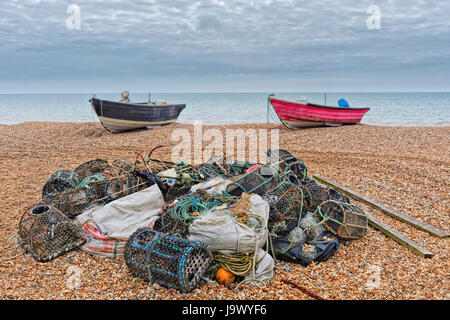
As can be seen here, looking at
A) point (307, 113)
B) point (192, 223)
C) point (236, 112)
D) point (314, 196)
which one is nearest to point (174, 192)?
point (192, 223)

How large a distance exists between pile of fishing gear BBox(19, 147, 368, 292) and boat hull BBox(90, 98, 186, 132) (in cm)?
918

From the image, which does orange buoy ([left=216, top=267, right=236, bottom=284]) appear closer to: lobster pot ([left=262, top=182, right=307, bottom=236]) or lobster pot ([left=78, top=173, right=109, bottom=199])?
lobster pot ([left=262, top=182, right=307, bottom=236])

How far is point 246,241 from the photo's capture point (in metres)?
3.61

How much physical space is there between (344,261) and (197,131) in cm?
1265

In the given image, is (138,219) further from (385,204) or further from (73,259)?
(385,204)

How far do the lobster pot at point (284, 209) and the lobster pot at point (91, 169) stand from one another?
328 cm

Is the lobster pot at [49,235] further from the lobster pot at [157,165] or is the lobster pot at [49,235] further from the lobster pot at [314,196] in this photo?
the lobster pot at [314,196]

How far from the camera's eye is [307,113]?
47.6 feet

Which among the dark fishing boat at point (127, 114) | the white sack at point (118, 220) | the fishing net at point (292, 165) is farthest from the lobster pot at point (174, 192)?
the dark fishing boat at point (127, 114)

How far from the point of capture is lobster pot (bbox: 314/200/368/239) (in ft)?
14.1

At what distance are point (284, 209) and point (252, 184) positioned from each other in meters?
0.82

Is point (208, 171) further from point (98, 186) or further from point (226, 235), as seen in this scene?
point (226, 235)

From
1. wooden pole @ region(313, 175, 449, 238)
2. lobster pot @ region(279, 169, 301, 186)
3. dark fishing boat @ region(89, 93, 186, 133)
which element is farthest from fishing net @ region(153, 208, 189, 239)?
dark fishing boat @ region(89, 93, 186, 133)
